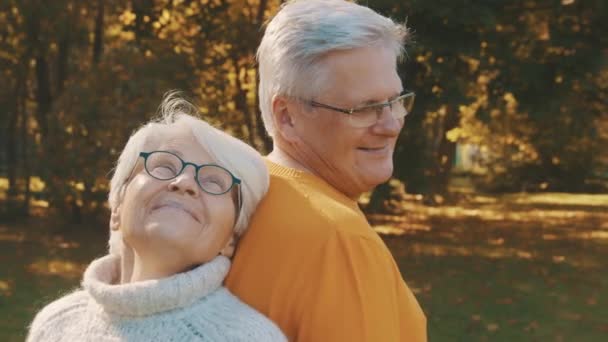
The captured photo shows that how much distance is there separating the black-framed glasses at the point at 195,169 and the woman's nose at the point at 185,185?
2cm

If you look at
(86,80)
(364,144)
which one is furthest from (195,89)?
(364,144)

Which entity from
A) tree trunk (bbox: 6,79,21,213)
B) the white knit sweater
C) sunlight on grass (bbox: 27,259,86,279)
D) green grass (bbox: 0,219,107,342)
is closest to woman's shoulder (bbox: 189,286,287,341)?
the white knit sweater

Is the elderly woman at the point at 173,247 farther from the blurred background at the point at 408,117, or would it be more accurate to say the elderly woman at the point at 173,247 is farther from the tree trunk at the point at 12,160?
the tree trunk at the point at 12,160

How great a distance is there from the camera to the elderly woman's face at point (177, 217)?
1823 mm

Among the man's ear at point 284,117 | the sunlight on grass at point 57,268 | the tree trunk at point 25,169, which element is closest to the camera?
the man's ear at point 284,117

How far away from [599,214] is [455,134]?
15.1ft

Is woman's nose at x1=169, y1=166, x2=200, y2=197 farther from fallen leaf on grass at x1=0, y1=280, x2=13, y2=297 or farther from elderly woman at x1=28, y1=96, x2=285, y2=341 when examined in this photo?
fallen leaf on grass at x1=0, y1=280, x2=13, y2=297

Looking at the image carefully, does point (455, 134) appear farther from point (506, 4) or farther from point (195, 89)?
point (506, 4)

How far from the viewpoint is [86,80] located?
14367mm

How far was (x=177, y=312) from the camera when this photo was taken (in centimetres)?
180

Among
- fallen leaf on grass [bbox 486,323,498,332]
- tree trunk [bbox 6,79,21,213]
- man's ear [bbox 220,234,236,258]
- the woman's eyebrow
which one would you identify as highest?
the woman's eyebrow

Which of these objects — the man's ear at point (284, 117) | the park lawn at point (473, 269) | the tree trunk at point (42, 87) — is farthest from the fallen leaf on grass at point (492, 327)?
the tree trunk at point (42, 87)

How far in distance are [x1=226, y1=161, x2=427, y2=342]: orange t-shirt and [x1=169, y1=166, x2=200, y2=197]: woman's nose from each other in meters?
0.21

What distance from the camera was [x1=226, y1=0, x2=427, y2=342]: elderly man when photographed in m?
1.83
